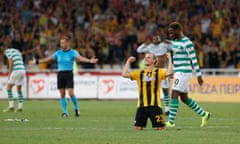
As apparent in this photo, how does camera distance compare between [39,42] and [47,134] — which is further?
[39,42]

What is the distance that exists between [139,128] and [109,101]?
17.6 metres

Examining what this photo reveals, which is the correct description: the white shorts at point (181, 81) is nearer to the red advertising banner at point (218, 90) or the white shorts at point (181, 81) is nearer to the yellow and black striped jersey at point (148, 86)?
the yellow and black striped jersey at point (148, 86)

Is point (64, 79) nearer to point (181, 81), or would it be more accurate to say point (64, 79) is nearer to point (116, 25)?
point (181, 81)

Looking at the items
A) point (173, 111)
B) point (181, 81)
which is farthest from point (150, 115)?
point (181, 81)

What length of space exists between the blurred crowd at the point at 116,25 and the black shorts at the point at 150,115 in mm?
18967

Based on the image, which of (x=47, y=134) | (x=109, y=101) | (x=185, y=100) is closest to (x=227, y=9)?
(x=109, y=101)

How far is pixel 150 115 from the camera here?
18.2 meters

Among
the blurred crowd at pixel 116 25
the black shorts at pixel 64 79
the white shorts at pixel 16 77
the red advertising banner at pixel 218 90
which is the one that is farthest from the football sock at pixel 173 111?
the blurred crowd at pixel 116 25

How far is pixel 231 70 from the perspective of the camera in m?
35.8

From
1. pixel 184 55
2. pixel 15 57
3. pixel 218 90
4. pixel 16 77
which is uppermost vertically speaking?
pixel 15 57

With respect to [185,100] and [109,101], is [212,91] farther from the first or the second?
[185,100]

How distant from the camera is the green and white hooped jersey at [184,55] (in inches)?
765

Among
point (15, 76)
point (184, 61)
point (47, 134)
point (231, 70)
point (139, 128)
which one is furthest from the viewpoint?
point (231, 70)

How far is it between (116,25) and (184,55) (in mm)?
20344
